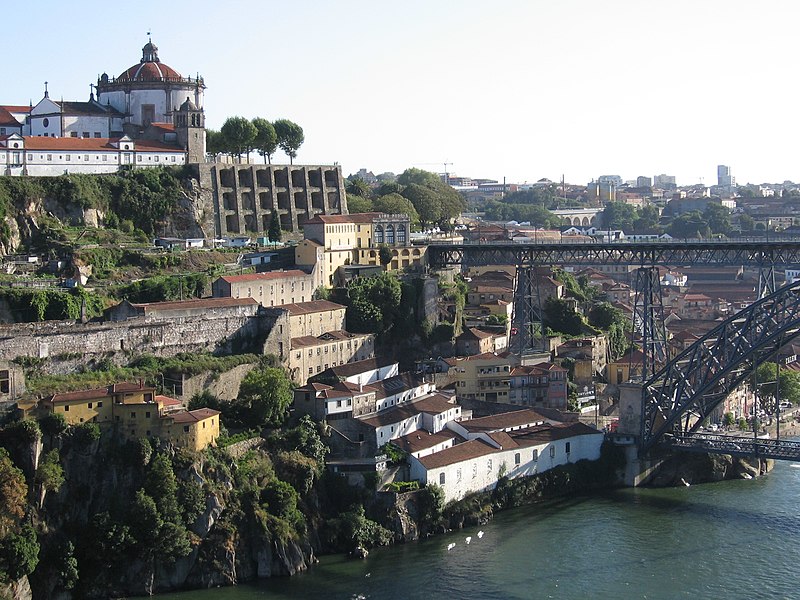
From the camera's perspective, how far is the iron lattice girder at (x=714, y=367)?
111 ft

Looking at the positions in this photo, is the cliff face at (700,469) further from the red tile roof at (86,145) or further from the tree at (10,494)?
the red tile roof at (86,145)

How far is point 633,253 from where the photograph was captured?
4141 centimetres

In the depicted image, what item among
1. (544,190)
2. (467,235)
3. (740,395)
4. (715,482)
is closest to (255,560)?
(715,482)

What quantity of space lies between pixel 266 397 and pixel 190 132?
1619cm

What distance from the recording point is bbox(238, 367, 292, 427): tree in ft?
104

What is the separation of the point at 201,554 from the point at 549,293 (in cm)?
2221

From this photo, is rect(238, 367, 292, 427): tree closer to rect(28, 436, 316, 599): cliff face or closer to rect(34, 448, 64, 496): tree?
rect(28, 436, 316, 599): cliff face

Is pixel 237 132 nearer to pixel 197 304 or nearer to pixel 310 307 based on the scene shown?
pixel 310 307

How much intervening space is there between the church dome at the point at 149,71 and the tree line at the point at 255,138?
2.50 metres

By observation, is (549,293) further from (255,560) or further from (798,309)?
(255,560)

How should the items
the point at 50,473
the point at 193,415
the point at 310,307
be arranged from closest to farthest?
the point at 50,473 → the point at 193,415 → the point at 310,307

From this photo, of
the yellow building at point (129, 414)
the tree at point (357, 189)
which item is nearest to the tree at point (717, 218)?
the tree at point (357, 189)

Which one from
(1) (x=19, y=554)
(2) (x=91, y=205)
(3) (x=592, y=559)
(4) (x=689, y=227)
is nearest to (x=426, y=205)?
(2) (x=91, y=205)

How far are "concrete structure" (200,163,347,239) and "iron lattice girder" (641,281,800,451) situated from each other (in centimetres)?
1445
